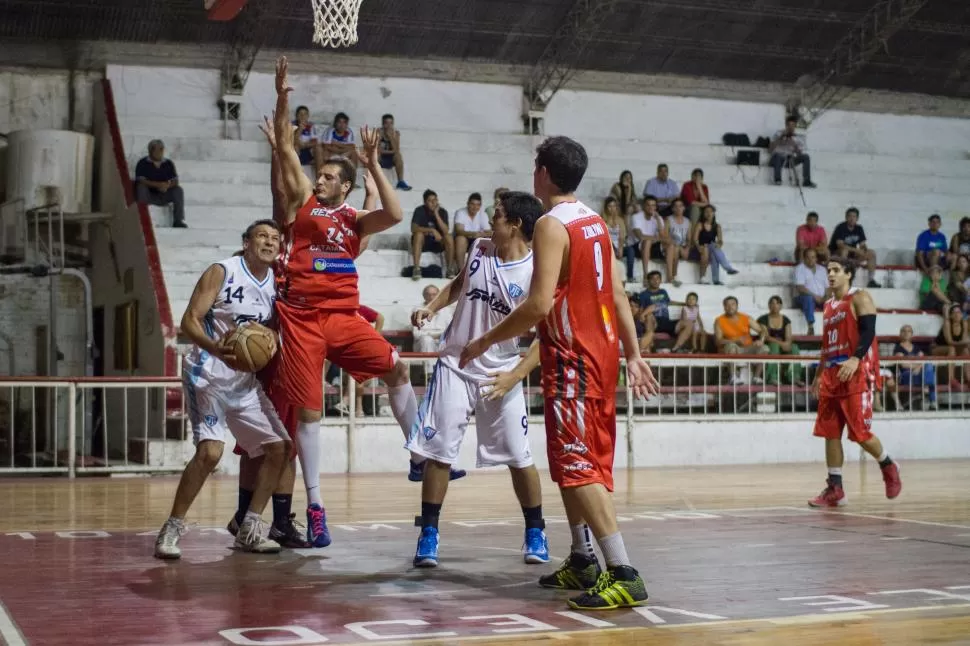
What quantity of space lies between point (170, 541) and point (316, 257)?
1.72 metres

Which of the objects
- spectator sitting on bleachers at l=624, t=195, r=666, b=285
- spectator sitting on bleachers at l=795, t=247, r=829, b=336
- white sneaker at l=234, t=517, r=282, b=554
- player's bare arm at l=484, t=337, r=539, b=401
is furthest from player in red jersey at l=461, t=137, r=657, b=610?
spectator sitting on bleachers at l=795, t=247, r=829, b=336

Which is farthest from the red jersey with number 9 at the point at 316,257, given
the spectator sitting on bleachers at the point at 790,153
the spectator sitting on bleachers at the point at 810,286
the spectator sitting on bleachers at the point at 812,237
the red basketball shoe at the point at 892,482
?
the spectator sitting on bleachers at the point at 790,153

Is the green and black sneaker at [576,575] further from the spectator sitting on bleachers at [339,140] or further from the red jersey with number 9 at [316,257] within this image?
the spectator sitting on bleachers at [339,140]

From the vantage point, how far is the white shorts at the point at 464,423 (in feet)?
21.9

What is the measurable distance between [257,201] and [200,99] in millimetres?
2673

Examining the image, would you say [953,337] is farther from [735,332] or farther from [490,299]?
[490,299]

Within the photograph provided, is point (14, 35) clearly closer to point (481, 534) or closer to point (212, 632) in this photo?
point (481, 534)

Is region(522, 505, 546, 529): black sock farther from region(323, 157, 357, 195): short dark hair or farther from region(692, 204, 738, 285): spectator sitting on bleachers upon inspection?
region(692, 204, 738, 285): spectator sitting on bleachers

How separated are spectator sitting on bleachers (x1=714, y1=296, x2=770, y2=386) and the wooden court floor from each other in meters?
7.00

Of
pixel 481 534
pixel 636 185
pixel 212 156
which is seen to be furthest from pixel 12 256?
pixel 481 534

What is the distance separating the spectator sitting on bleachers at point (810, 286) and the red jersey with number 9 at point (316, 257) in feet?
43.8

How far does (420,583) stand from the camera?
5.98 metres

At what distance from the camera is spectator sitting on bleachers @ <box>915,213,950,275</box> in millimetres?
21422

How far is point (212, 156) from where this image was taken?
20.3 m
